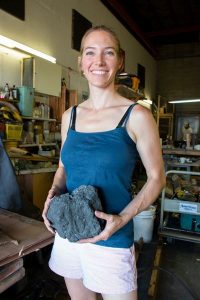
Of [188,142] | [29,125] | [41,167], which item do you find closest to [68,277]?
[41,167]

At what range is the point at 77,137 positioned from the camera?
0.99 metres

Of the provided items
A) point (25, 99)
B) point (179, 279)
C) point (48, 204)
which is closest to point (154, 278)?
point (179, 279)

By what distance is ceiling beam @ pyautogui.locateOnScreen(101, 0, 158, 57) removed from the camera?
640 cm

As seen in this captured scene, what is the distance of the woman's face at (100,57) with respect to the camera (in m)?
0.96

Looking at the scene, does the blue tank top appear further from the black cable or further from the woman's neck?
the black cable

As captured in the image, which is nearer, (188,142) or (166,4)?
(188,142)

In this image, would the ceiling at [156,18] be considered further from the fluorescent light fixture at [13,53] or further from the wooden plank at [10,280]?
the wooden plank at [10,280]

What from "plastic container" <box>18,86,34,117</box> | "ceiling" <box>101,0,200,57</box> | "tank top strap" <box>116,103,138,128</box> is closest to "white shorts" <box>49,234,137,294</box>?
"tank top strap" <box>116,103,138,128</box>

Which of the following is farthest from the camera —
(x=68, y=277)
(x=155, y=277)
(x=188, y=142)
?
(x=188, y=142)

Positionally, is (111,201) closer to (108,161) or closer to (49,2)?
(108,161)

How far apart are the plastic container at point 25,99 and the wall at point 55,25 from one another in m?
0.74

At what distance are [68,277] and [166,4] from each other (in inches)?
303

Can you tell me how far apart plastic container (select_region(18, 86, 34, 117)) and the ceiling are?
11.7 ft

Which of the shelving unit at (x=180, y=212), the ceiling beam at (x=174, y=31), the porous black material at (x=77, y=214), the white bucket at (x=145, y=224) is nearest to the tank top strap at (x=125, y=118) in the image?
the porous black material at (x=77, y=214)
